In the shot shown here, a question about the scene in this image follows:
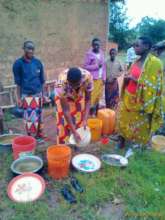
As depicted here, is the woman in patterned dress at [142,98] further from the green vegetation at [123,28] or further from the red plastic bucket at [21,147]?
the green vegetation at [123,28]

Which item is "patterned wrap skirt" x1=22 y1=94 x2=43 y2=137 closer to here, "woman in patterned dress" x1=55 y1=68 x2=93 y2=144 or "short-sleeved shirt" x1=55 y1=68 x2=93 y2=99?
"woman in patterned dress" x1=55 y1=68 x2=93 y2=144

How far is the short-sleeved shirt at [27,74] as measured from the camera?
171 inches

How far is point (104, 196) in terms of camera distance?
331 cm

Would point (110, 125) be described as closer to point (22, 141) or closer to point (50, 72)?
point (22, 141)

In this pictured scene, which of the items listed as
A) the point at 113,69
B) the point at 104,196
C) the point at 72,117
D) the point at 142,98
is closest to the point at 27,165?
the point at 72,117

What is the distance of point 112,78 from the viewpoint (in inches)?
243

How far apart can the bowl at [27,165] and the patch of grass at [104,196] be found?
6.0 inches

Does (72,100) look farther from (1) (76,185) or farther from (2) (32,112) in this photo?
(1) (76,185)

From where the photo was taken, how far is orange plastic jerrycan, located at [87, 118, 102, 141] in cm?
484

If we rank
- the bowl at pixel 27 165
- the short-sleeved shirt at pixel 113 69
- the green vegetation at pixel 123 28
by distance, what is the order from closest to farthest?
the bowl at pixel 27 165 < the short-sleeved shirt at pixel 113 69 < the green vegetation at pixel 123 28

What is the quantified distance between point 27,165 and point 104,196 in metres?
1.17

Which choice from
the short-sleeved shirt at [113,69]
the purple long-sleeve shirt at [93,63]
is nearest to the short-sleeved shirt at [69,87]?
the purple long-sleeve shirt at [93,63]

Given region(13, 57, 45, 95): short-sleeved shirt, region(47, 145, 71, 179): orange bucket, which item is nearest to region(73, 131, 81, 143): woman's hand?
region(47, 145, 71, 179): orange bucket

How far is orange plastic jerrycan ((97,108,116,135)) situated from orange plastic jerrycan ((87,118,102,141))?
21 centimetres
